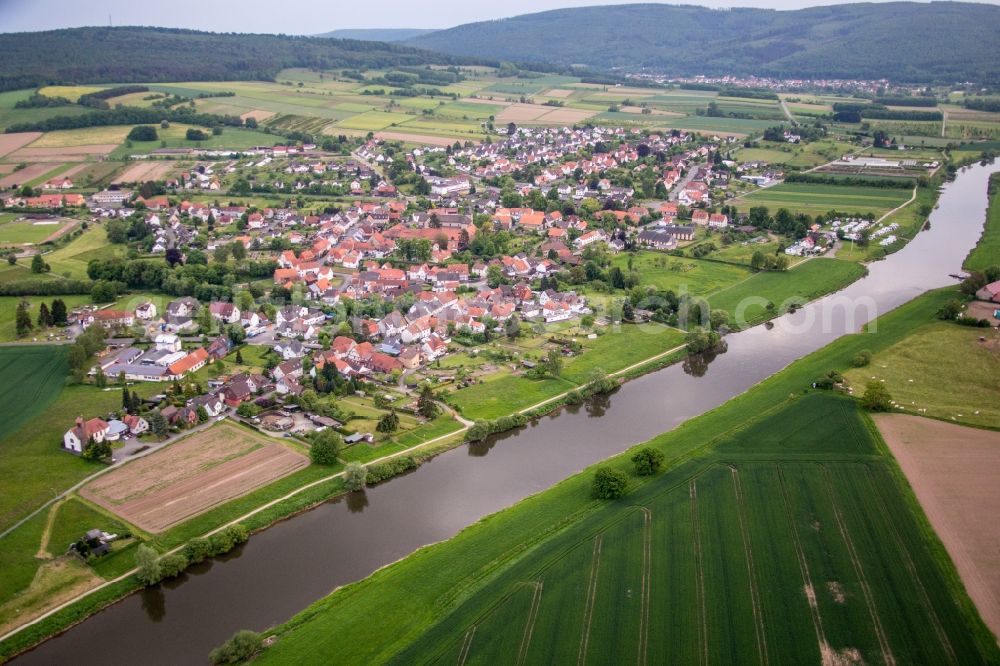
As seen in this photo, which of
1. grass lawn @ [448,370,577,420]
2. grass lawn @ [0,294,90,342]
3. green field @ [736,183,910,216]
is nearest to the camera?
grass lawn @ [448,370,577,420]

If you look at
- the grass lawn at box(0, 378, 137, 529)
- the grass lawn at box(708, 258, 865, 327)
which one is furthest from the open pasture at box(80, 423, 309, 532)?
the grass lawn at box(708, 258, 865, 327)

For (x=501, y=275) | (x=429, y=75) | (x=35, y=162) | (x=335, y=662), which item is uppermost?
(x=429, y=75)

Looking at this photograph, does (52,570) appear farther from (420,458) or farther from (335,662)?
(420,458)

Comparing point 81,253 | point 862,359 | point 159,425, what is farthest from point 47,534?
point 81,253

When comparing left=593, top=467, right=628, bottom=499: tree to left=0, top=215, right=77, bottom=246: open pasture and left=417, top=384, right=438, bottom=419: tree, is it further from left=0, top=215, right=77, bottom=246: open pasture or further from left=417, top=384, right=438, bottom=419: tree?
left=0, top=215, right=77, bottom=246: open pasture

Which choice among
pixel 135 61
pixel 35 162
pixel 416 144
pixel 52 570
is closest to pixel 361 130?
pixel 416 144

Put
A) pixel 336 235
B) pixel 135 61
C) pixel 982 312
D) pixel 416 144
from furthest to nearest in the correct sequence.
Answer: pixel 135 61
pixel 416 144
pixel 336 235
pixel 982 312

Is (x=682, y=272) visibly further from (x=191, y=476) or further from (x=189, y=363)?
(x=191, y=476)
